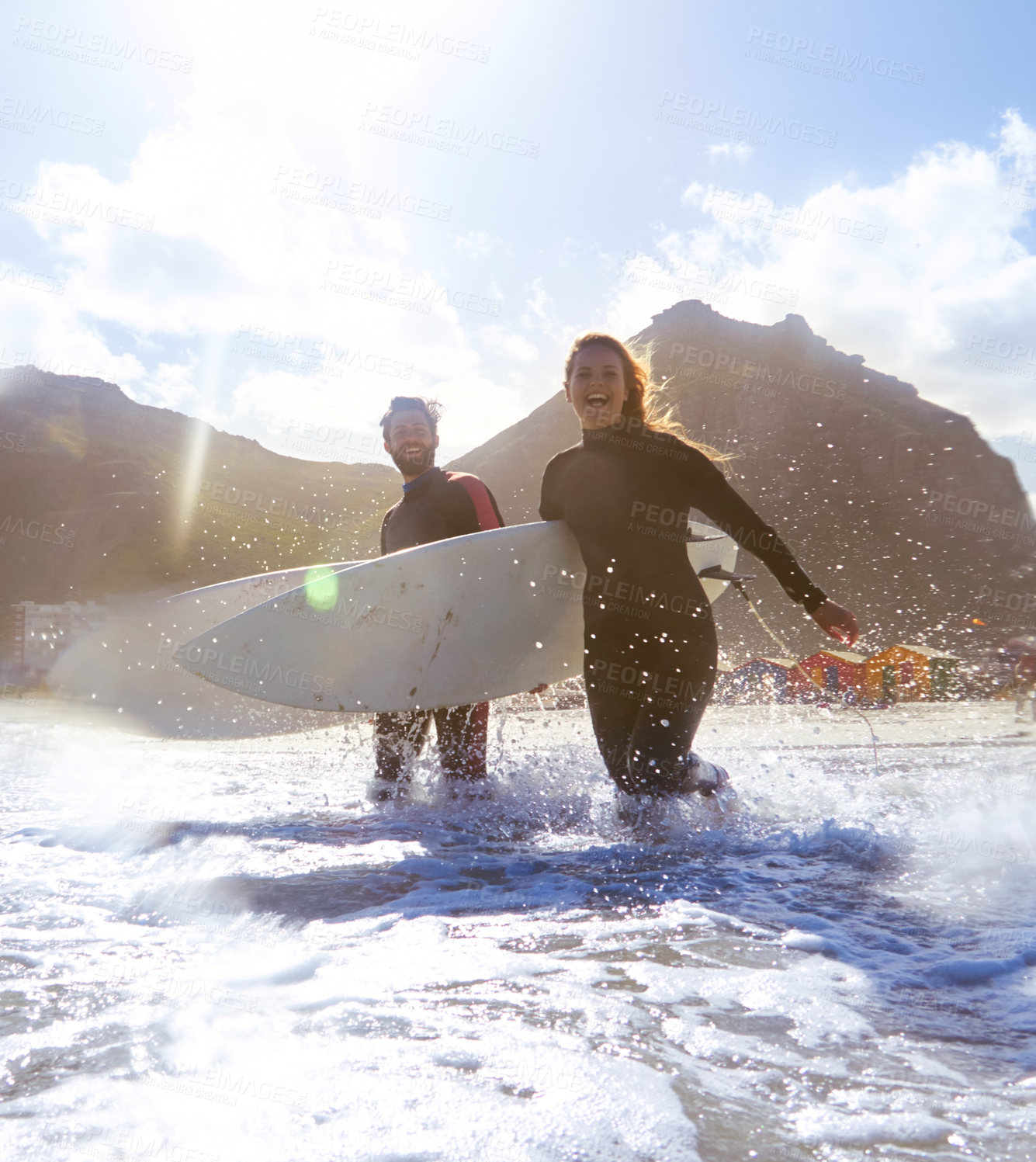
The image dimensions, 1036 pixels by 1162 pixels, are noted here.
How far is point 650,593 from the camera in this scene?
273 centimetres

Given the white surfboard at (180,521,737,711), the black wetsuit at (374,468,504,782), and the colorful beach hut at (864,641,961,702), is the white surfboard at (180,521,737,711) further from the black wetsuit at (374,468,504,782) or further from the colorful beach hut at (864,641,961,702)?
the colorful beach hut at (864,641,961,702)

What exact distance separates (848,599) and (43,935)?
49.9 meters

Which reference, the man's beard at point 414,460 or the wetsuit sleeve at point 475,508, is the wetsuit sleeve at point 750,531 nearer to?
the wetsuit sleeve at point 475,508

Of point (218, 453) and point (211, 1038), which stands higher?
point (218, 453)

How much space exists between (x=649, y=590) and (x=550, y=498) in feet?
2.10

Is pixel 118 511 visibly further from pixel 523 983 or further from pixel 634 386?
pixel 523 983

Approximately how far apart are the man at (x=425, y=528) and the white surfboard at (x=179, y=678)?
1.48 ft

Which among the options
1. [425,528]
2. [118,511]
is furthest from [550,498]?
[118,511]

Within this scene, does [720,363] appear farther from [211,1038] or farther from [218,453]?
[211,1038]

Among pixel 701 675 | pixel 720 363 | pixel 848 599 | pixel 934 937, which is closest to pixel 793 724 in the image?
pixel 701 675

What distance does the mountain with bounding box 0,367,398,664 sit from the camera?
41.9 metres

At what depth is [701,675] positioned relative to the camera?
2.73 meters

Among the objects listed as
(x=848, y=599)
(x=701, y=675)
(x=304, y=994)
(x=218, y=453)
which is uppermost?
(x=218, y=453)

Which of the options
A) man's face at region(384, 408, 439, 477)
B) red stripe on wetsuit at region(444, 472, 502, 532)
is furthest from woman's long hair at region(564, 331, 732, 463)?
man's face at region(384, 408, 439, 477)
